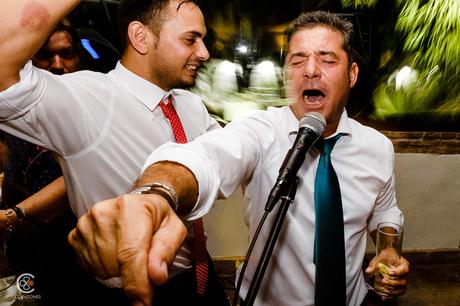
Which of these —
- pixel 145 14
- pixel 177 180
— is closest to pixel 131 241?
pixel 177 180

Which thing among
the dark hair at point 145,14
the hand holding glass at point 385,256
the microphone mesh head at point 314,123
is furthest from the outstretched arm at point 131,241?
the dark hair at point 145,14

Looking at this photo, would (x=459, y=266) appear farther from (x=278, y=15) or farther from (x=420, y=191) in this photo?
(x=278, y=15)

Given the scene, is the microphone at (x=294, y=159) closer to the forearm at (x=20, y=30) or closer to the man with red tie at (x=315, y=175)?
the man with red tie at (x=315, y=175)

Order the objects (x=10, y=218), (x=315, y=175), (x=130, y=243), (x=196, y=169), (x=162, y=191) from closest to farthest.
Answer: (x=130, y=243)
(x=162, y=191)
(x=196, y=169)
(x=315, y=175)
(x=10, y=218)

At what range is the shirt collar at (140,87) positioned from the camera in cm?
196

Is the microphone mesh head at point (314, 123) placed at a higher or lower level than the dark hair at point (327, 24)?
lower

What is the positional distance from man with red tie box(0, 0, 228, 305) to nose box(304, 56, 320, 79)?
73 cm

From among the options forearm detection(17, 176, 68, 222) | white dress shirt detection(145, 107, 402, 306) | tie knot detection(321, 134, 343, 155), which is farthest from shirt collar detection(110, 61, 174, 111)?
tie knot detection(321, 134, 343, 155)

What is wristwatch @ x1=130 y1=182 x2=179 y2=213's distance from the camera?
0.81 meters

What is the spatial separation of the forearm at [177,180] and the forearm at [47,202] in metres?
1.32

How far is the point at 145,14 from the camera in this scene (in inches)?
84.6

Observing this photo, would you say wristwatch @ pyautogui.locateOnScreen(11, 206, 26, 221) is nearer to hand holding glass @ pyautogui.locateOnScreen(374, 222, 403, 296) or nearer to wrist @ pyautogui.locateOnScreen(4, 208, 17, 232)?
wrist @ pyautogui.locateOnScreen(4, 208, 17, 232)

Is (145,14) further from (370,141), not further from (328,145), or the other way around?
(370,141)

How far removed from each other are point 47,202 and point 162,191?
60.1 inches
